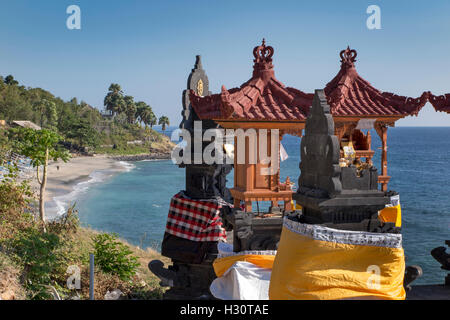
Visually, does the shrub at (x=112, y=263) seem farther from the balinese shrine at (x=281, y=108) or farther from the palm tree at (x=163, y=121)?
the palm tree at (x=163, y=121)

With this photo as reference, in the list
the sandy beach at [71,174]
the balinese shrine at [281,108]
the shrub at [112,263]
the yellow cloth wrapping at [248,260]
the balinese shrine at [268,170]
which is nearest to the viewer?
the balinese shrine at [268,170]

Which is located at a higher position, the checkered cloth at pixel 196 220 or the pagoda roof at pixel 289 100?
the pagoda roof at pixel 289 100

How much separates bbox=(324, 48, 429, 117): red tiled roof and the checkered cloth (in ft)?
10.8

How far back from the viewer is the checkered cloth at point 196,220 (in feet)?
29.8

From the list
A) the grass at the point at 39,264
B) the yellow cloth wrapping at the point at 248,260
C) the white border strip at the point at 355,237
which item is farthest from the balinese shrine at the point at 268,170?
the grass at the point at 39,264

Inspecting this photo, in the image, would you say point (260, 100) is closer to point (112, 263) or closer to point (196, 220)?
point (196, 220)

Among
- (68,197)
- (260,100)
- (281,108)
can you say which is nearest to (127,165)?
(68,197)

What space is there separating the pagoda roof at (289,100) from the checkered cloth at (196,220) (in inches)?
77.6

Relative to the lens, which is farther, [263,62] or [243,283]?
[263,62]

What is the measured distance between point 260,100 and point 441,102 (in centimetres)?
390

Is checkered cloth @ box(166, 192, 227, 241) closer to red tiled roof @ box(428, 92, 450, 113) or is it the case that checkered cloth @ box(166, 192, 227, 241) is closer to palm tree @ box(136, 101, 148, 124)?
red tiled roof @ box(428, 92, 450, 113)

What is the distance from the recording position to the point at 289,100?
8.13 m
